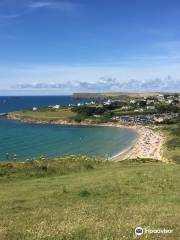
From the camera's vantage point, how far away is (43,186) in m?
26.3

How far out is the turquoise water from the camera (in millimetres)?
122812

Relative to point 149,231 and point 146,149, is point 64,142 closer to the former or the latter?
point 146,149

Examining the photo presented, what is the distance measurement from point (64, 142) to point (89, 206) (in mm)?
131244

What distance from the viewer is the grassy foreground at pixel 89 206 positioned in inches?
470

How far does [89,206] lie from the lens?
56.9 feet

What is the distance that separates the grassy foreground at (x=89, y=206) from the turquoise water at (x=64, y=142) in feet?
260

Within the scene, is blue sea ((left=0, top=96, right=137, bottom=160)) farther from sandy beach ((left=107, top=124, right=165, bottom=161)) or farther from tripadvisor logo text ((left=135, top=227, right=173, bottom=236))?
tripadvisor logo text ((left=135, top=227, right=173, bottom=236))

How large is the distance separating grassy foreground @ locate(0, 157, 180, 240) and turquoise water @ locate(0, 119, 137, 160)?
7915 centimetres

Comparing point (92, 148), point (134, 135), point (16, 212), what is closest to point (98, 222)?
point (16, 212)

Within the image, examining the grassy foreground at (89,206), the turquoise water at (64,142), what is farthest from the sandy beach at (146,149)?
the grassy foreground at (89,206)

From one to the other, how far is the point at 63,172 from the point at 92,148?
9892 cm

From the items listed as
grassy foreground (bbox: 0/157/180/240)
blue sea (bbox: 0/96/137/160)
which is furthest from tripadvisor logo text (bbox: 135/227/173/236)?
blue sea (bbox: 0/96/137/160)

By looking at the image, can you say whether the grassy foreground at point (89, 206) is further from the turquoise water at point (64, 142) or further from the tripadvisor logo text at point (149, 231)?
the turquoise water at point (64, 142)

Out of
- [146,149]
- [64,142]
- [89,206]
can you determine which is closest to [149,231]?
[89,206]
